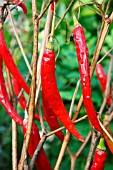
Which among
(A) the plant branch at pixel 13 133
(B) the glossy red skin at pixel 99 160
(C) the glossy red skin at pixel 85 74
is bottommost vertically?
(B) the glossy red skin at pixel 99 160

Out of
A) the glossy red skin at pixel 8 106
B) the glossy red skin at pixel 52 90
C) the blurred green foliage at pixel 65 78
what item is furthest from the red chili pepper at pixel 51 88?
the blurred green foliage at pixel 65 78

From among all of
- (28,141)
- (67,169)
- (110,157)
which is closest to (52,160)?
(67,169)

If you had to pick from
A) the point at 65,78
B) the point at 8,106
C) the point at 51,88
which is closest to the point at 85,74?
the point at 51,88

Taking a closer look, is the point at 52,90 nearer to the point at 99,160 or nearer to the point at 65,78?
the point at 99,160

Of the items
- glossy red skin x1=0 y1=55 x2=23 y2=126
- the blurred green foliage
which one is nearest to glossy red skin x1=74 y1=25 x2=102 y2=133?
glossy red skin x1=0 y1=55 x2=23 y2=126

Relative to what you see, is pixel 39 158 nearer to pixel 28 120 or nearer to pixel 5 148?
pixel 28 120

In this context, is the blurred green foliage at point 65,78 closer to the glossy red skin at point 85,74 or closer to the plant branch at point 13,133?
the plant branch at point 13,133
